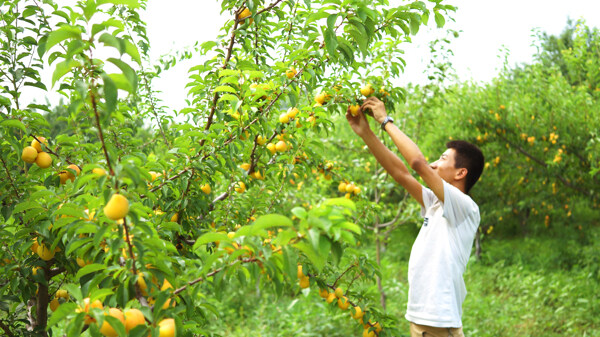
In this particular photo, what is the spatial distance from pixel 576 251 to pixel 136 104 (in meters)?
7.32

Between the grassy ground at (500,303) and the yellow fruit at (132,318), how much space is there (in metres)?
2.50

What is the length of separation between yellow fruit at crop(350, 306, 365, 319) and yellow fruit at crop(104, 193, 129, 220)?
4.51 ft

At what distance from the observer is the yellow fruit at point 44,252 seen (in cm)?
145

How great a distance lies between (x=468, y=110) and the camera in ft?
20.4

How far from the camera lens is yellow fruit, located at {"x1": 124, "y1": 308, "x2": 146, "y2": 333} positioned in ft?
3.12

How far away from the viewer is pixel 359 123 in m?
2.07

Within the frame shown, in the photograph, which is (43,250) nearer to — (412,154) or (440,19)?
(412,154)

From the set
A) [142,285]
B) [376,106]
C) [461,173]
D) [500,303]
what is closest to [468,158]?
[461,173]

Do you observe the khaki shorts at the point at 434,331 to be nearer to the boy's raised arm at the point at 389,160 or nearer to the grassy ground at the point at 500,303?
the boy's raised arm at the point at 389,160

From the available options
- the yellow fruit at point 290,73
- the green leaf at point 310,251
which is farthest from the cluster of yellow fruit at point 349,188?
the green leaf at point 310,251

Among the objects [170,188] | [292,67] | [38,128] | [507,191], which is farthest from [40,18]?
[507,191]

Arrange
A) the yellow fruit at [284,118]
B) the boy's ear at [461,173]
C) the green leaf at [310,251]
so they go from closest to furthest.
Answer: the green leaf at [310,251], the yellow fruit at [284,118], the boy's ear at [461,173]

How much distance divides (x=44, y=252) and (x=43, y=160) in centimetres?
29

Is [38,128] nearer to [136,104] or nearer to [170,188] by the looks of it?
[170,188]
